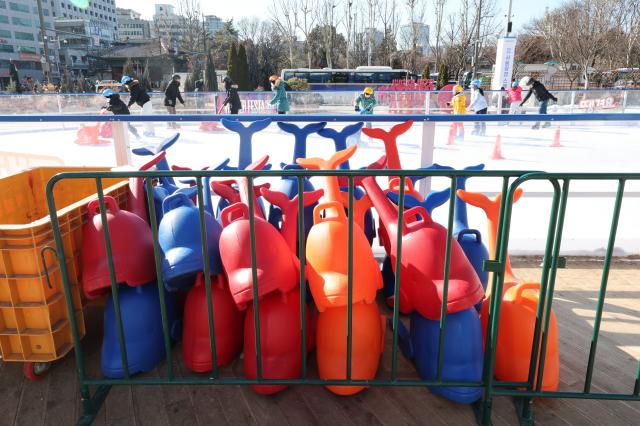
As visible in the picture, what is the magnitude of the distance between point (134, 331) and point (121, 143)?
2.70 m

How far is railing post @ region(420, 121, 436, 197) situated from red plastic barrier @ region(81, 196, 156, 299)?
274 cm

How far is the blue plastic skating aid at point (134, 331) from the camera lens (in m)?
2.34

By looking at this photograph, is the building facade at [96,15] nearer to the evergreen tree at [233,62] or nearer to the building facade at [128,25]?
the building facade at [128,25]

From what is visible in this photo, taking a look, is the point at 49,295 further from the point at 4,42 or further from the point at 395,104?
the point at 4,42

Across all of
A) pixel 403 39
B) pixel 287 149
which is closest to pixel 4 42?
pixel 403 39

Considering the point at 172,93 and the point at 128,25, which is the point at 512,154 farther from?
the point at 128,25

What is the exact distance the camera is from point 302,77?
31078 millimetres

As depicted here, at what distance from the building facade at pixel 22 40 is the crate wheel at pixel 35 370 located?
76.3 metres

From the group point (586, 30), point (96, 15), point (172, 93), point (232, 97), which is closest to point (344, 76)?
point (586, 30)

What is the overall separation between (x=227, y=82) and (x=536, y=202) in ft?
33.9

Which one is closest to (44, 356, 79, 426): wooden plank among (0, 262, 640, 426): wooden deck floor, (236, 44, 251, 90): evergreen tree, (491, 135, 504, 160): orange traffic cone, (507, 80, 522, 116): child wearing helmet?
(0, 262, 640, 426): wooden deck floor

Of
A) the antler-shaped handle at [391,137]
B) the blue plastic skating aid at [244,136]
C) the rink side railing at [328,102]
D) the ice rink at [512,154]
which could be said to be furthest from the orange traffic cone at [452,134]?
the rink side railing at [328,102]

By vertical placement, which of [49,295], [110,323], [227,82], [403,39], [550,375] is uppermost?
[403,39]

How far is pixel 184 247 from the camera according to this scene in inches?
88.1
